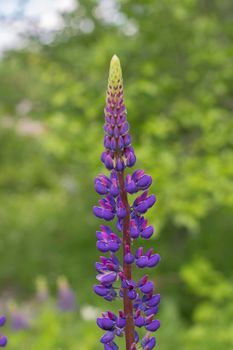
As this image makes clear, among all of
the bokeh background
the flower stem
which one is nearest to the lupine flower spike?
the flower stem

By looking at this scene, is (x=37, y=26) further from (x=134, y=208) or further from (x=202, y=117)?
(x=134, y=208)

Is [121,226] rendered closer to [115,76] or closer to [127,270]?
[127,270]

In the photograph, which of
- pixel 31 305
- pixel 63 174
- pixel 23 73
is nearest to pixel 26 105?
pixel 31 305

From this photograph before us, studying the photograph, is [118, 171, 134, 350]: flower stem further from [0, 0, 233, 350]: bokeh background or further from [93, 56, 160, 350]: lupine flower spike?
[0, 0, 233, 350]: bokeh background

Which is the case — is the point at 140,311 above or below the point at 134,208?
below

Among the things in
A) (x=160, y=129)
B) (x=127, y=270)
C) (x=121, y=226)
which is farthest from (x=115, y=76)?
(x=160, y=129)

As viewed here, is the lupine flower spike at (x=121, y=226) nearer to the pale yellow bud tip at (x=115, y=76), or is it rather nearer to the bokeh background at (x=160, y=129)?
the pale yellow bud tip at (x=115, y=76)

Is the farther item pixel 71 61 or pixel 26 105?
pixel 26 105
